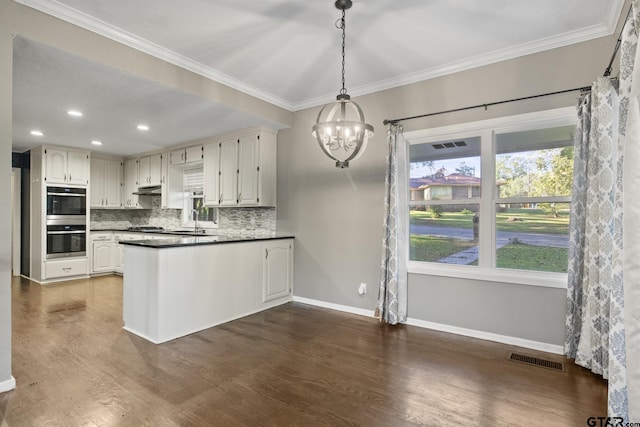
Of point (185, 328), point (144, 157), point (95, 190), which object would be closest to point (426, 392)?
point (185, 328)

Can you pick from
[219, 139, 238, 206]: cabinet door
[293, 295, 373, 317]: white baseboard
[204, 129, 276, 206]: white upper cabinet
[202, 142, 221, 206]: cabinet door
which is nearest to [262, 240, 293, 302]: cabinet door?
[293, 295, 373, 317]: white baseboard

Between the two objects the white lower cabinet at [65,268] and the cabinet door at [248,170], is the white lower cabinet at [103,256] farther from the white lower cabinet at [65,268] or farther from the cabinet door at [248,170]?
the cabinet door at [248,170]

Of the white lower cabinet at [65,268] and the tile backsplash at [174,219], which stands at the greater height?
the tile backsplash at [174,219]

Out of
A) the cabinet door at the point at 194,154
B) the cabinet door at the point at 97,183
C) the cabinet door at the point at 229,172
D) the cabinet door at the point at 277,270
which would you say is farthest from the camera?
the cabinet door at the point at 97,183

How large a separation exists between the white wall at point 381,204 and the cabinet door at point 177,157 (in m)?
2.02

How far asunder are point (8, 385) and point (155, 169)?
461 cm

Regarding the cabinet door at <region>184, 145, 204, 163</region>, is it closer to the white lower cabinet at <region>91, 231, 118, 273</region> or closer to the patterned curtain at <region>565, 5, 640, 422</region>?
the white lower cabinet at <region>91, 231, 118, 273</region>

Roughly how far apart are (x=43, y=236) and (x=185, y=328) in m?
4.24

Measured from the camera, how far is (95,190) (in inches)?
261

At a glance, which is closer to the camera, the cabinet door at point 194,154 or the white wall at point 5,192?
the white wall at point 5,192

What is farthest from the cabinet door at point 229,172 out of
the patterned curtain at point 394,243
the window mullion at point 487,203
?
the window mullion at point 487,203

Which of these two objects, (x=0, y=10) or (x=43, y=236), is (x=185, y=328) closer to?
(x=0, y=10)

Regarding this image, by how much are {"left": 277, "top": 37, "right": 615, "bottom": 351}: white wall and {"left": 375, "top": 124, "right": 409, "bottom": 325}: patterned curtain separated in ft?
0.50

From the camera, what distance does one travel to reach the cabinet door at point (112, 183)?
6.77 meters
